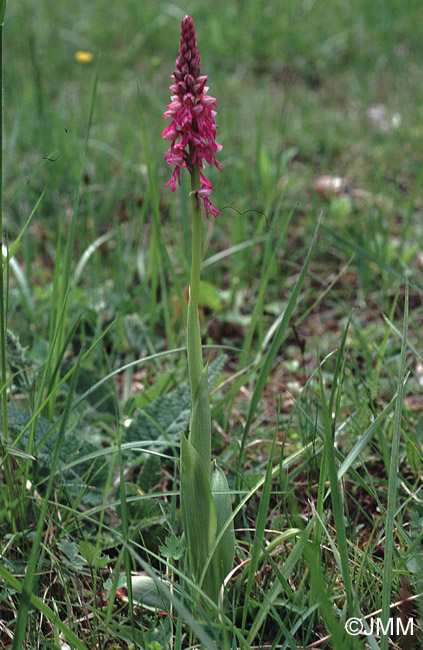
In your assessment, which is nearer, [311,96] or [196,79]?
[196,79]

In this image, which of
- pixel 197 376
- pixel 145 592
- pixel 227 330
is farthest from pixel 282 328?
pixel 227 330

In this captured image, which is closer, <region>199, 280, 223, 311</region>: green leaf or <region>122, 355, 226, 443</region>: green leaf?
<region>122, 355, 226, 443</region>: green leaf

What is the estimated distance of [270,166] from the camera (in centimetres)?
333

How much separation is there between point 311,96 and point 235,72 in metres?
0.85

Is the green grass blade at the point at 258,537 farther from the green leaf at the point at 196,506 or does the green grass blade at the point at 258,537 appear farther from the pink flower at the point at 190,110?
the pink flower at the point at 190,110

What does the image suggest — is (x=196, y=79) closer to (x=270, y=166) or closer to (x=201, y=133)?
(x=201, y=133)

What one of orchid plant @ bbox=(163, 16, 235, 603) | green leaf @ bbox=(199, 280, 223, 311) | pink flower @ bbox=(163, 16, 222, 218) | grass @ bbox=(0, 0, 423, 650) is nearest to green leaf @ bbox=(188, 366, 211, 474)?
orchid plant @ bbox=(163, 16, 235, 603)

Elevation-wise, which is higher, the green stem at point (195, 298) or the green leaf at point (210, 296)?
the green stem at point (195, 298)

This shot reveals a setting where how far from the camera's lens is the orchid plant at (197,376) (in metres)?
1.06

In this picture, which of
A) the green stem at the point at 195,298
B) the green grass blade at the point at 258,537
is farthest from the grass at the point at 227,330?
the green stem at the point at 195,298

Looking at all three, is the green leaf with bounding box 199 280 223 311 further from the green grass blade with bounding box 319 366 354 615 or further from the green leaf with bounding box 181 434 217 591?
the green grass blade with bounding box 319 366 354 615

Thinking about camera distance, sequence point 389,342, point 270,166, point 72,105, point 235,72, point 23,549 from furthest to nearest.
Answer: point 235,72 < point 72,105 < point 270,166 < point 389,342 < point 23,549

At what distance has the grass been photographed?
3.76ft

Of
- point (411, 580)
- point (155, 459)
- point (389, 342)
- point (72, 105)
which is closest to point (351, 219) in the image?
point (389, 342)
